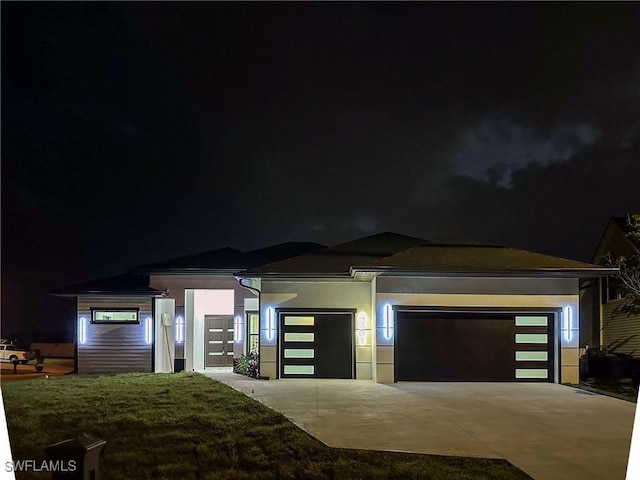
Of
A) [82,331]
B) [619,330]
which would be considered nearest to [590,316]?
[619,330]

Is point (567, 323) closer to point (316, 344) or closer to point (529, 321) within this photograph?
point (529, 321)

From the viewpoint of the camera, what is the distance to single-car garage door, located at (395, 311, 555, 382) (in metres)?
16.1

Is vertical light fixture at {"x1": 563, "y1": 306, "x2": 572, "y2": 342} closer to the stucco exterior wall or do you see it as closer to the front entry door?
the stucco exterior wall

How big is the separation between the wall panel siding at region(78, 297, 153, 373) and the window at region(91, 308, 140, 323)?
0.12m

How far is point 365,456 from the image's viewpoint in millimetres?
7949

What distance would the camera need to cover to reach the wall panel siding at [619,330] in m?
21.4

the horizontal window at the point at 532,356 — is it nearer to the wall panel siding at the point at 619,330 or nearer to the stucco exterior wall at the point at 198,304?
the wall panel siding at the point at 619,330

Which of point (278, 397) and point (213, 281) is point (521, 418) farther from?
point (213, 281)

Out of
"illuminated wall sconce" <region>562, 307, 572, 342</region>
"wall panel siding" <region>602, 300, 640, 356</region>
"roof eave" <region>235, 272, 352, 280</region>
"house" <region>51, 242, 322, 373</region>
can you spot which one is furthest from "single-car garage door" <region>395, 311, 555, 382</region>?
"wall panel siding" <region>602, 300, 640, 356</region>

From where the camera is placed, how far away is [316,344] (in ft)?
56.2

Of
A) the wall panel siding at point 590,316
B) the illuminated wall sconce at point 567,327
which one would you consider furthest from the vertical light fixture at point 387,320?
the wall panel siding at point 590,316

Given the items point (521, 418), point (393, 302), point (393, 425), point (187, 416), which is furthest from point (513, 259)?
point (187, 416)

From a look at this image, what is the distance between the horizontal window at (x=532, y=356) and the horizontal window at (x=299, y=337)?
17.5ft

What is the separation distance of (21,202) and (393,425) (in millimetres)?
46000
